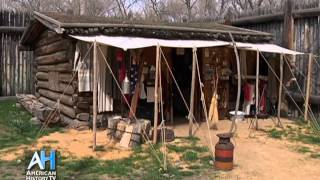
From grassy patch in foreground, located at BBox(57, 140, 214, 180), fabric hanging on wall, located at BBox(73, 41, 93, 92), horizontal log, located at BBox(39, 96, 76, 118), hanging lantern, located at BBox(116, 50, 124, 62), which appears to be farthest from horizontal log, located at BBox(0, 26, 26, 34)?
grassy patch in foreground, located at BBox(57, 140, 214, 180)

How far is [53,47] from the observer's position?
13.1m

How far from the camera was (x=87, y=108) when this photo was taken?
36.9 feet

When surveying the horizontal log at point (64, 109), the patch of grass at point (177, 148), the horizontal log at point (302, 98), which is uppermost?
the horizontal log at point (302, 98)

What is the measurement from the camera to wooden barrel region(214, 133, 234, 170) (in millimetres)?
7715

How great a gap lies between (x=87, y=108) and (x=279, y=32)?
6.13 meters

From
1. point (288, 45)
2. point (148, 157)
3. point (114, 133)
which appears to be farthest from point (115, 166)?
point (288, 45)

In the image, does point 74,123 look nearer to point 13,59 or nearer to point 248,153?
point 248,153

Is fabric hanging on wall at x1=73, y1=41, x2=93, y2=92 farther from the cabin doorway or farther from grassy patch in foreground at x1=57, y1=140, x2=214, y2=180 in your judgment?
the cabin doorway

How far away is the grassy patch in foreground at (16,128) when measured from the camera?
9.84 meters

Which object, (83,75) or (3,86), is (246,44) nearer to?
(83,75)

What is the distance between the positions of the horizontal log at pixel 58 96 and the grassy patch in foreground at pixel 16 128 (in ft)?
2.26

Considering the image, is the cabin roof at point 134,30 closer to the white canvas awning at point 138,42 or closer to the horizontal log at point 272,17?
the white canvas awning at point 138,42

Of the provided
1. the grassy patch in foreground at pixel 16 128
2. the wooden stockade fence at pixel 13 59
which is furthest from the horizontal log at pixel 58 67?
the wooden stockade fence at pixel 13 59

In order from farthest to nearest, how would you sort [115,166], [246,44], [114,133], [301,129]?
[246,44] < [301,129] < [114,133] < [115,166]
